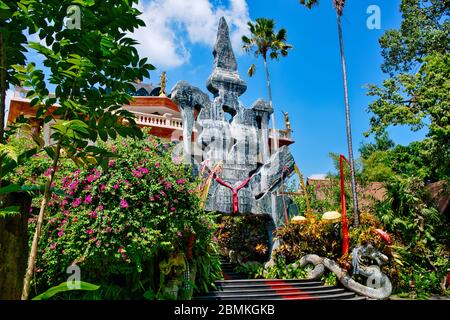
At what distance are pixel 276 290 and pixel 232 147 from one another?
3784 millimetres

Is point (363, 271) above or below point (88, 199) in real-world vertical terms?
below

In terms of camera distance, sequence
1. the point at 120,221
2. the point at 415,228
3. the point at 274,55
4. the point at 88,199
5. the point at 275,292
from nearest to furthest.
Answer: the point at 120,221 < the point at 88,199 < the point at 275,292 < the point at 415,228 < the point at 274,55

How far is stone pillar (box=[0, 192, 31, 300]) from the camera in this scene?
2.13 meters

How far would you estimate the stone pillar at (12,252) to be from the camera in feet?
6.99

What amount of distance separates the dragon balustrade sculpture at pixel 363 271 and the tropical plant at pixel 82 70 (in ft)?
32.8

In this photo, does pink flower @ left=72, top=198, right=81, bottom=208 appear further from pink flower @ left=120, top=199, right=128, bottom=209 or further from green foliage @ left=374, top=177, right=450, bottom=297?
green foliage @ left=374, top=177, right=450, bottom=297

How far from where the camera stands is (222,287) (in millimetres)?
9188

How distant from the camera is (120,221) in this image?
20.7 ft

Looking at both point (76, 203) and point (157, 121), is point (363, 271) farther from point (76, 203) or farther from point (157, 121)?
point (157, 121)

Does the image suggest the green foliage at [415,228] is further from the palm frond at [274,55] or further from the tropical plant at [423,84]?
the palm frond at [274,55]

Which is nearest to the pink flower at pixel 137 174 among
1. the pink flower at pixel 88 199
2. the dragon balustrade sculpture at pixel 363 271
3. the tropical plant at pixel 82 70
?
the pink flower at pixel 88 199

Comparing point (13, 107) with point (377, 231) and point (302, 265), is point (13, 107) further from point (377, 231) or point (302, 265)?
point (377, 231)

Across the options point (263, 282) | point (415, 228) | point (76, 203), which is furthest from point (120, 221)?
point (415, 228)

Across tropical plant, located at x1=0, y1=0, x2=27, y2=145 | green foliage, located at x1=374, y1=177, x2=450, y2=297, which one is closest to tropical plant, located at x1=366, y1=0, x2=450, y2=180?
green foliage, located at x1=374, y1=177, x2=450, y2=297
